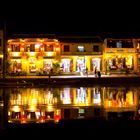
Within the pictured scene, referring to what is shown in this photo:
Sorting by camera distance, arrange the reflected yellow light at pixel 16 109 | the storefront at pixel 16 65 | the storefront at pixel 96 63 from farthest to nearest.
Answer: the storefront at pixel 96 63
the storefront at pixel 16 65
the reflected yellow light at pixel 16 109

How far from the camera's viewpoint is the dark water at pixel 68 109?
22.0 metres

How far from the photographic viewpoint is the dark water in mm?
21953

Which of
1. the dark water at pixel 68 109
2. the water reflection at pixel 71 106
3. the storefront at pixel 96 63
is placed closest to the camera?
the dark water at pixel 68 109

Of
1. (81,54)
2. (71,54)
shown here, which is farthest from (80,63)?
(71,54)

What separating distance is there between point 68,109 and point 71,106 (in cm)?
159

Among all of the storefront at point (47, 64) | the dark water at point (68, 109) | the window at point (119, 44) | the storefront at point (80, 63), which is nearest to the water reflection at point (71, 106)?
the dark water at point (68, 109)

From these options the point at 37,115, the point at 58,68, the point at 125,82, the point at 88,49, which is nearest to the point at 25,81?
the point at 125,82

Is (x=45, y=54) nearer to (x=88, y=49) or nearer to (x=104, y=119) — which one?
(x=88, y=49)

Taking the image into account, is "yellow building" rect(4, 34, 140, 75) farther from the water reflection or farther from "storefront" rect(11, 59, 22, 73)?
the water reflection

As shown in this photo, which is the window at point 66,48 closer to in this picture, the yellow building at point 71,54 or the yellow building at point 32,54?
the yellow building at point 71,54

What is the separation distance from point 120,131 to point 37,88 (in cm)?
2385

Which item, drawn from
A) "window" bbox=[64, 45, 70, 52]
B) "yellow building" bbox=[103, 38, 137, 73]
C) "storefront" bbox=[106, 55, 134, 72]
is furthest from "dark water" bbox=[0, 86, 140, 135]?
"window" bbox=[64, 45, 70, 52]

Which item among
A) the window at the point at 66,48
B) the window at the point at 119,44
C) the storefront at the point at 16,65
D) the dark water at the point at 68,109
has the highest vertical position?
the window at the point at 119,44

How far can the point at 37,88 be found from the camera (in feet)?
140
